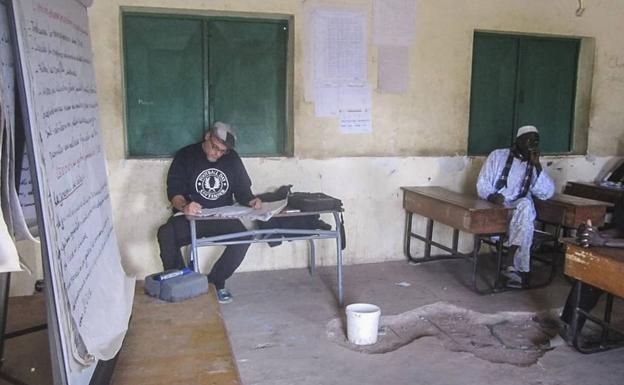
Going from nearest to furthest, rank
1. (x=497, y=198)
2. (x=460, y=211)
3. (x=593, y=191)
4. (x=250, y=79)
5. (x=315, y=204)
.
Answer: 1. (x=315, y=204)
2. (x=460, y=211)
3. (x=497, y=198)
4. (x=250, y=79)
5. (x=593, y=191)

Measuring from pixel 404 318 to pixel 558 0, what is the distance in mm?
3195

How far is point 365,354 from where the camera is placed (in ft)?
9.98

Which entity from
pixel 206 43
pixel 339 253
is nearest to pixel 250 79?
pixel 206 43

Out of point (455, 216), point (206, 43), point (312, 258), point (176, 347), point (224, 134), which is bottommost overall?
point (312, 258)

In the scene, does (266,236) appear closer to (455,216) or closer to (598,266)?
(455,216)

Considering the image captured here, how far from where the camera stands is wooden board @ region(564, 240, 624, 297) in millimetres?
2580

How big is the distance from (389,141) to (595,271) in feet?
7.42

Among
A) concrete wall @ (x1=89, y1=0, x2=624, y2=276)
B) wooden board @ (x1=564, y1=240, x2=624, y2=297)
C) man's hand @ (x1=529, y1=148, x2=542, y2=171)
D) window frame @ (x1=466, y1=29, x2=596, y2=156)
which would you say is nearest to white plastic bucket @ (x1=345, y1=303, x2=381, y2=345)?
wooden board @ (x1=564, y1=240, x2=624, y2=297)

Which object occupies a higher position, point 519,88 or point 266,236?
point 519,88

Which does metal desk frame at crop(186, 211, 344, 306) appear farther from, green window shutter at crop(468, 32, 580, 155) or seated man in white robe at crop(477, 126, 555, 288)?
green window shutter at crop(468, 32, 580, 155)

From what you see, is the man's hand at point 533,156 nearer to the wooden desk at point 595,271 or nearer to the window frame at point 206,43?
the wooden desk at point 595,271

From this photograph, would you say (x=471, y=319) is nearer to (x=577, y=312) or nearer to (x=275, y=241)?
(x=577, y=312)

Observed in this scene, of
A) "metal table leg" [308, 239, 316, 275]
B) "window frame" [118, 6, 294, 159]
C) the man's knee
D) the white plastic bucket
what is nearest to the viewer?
the white plastic bucket

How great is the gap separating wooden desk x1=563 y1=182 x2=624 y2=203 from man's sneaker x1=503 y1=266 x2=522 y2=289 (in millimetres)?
1121
